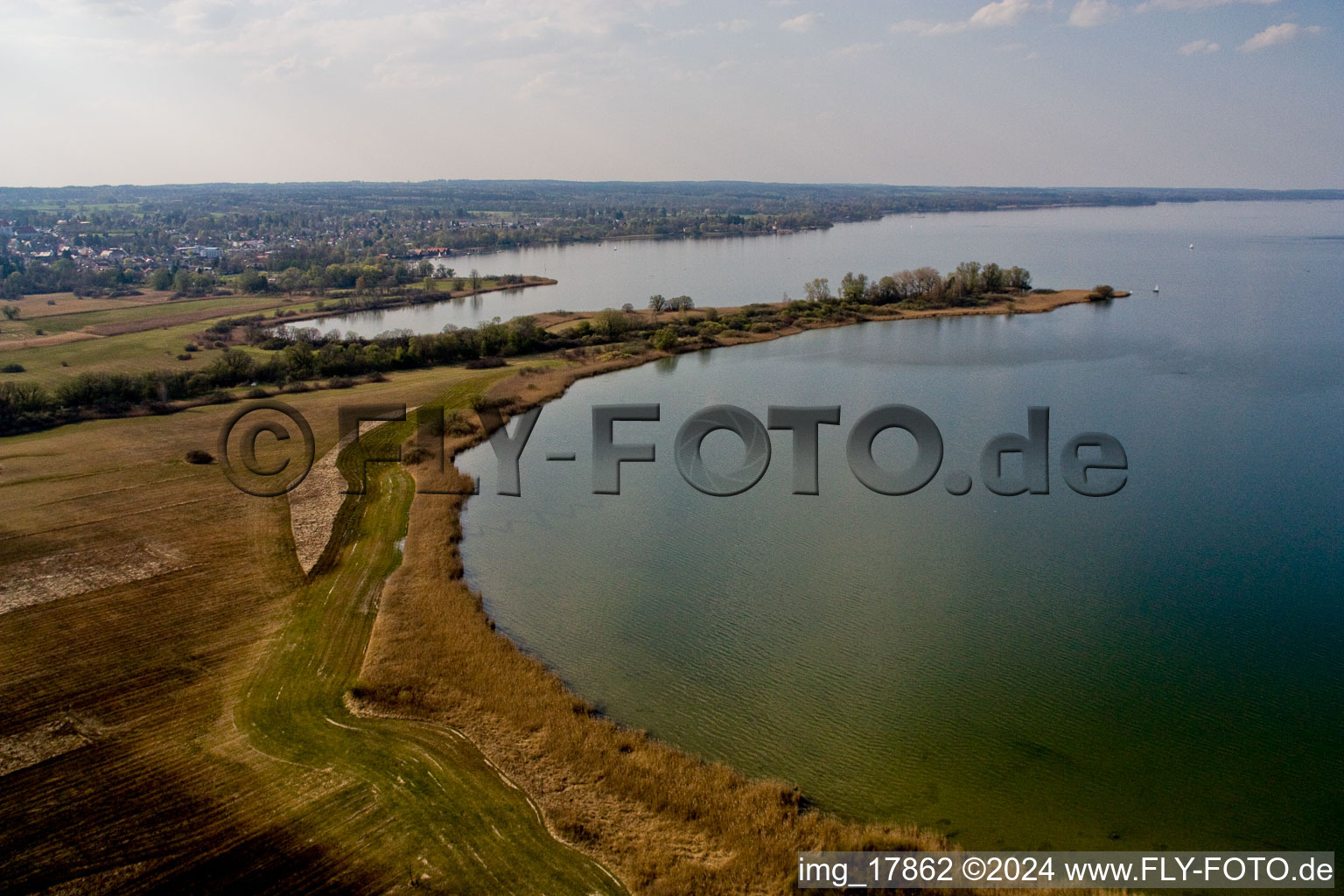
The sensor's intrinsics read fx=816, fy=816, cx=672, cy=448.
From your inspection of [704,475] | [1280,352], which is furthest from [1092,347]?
[704,475]

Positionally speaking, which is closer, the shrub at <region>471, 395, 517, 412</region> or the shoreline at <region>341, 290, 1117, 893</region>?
the shoreline at <region>341, 290, 1117, 893</region>

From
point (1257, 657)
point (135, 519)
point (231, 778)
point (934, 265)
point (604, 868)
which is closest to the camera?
point (604, 868)

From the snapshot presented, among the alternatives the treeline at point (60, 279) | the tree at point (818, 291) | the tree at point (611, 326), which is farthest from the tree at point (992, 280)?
the treeline at point (60, 279)

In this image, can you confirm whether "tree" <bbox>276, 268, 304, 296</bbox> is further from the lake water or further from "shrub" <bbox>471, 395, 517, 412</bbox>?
the lake water

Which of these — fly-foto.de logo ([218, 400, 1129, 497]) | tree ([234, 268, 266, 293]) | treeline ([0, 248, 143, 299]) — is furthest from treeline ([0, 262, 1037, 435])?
treeline ([0, 248, 143, 299])

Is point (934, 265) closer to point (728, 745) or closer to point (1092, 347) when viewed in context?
point (1092, 347)

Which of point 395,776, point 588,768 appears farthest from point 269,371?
point 588,768

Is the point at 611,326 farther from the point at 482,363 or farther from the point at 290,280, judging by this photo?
the point at 290,280
